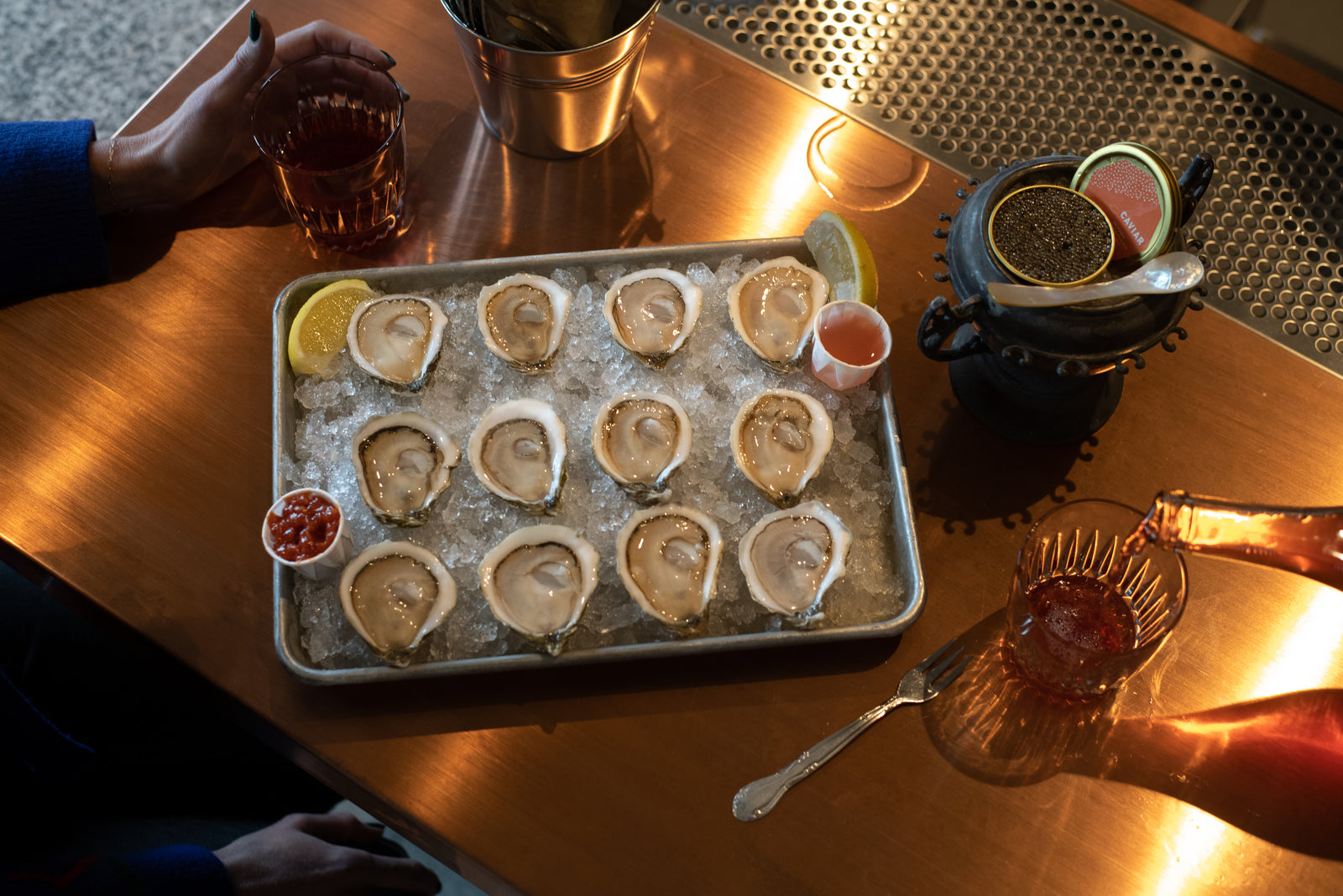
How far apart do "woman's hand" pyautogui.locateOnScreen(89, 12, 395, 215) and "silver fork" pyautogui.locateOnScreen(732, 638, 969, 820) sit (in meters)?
1.36

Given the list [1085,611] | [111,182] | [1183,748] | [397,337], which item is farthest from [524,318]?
[1183,748]

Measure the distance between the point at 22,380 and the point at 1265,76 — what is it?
2427 mm

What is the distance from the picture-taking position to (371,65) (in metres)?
1.59

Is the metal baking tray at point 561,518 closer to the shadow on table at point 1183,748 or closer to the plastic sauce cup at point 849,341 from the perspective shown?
the plastic sauce cup at point 849,341

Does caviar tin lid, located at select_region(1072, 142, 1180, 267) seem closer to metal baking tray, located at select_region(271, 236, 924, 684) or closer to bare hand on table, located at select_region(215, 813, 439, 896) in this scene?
metal baking tray, located at select_region(271, 236, 924, 684)

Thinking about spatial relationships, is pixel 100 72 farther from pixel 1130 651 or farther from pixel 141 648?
pixel 1130 651

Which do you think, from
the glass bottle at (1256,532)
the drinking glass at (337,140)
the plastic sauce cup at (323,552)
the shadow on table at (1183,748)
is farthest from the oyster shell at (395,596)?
the glass bottle at (1256,532)

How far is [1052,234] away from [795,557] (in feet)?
1.92

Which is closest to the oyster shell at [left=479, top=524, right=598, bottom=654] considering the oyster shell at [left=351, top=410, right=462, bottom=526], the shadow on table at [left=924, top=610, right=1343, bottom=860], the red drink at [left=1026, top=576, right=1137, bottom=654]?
the oyster shell at [left=351, top=410, right=462, bottom=526]

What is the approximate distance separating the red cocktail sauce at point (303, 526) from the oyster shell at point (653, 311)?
0.53 m

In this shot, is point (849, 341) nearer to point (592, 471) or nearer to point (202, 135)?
point (592, 471)

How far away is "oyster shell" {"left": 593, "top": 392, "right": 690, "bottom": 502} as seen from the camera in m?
1.42

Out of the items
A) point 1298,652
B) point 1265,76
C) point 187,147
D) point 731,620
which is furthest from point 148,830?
point 1265,76

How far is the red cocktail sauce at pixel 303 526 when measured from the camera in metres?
1.32
